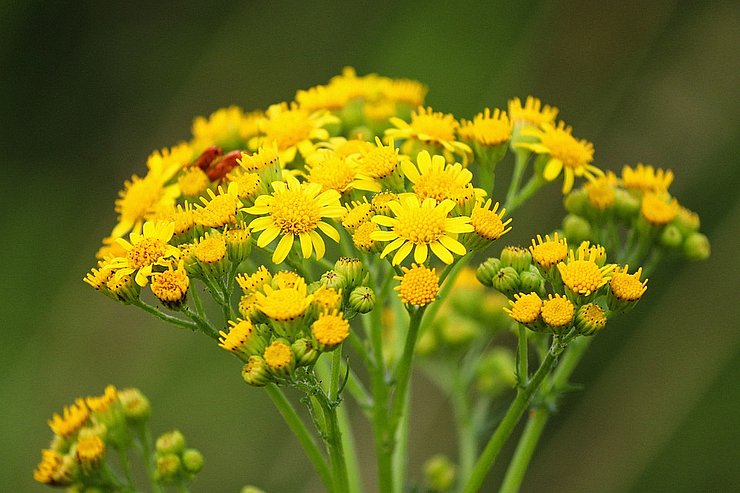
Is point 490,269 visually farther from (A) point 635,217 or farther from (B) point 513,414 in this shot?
(A) point 635,217

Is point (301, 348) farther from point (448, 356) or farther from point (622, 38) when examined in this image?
point (622, 38)

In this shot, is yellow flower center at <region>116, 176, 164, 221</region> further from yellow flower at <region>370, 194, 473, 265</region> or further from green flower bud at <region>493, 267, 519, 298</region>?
green flower bud at <region>493, 267, 519, 298</region>

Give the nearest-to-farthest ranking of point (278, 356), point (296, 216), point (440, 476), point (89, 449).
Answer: point (278, 356), point (296, 216), point (89, 449), point (440, 476)

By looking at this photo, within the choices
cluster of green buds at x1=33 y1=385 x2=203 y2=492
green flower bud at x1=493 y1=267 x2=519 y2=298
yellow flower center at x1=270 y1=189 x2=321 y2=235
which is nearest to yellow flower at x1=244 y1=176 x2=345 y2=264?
yellow flower center at x1=270 y1=189 x2=321 y2=235

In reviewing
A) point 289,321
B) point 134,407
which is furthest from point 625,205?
point 134,407

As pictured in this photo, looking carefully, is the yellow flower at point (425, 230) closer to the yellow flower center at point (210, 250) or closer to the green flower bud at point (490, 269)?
the green flower bud at point (490, 269)

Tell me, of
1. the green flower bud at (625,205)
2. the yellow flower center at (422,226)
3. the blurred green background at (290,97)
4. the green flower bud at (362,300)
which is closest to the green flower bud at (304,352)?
the green flower bud at (362,300)
